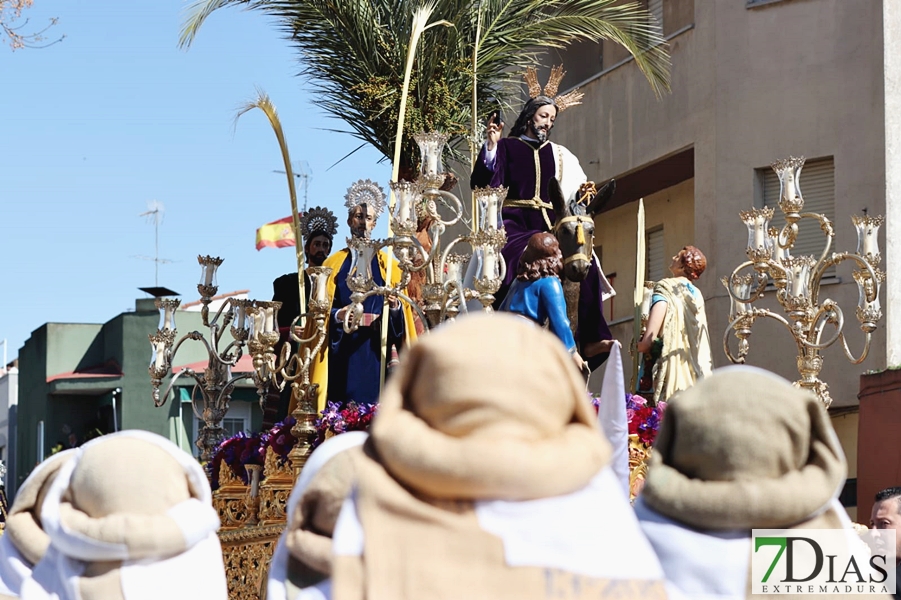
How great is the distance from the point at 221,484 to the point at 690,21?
12034mm

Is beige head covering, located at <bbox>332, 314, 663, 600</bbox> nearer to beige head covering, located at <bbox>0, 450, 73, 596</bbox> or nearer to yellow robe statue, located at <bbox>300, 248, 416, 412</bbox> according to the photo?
beige head covering, located at <bbox>0, 450, 73, 596</bbox>

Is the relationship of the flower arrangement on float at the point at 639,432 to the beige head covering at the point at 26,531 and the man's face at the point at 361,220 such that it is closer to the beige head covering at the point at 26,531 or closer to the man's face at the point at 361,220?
the man's face at the point at 361,220

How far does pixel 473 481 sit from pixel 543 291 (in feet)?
22.1

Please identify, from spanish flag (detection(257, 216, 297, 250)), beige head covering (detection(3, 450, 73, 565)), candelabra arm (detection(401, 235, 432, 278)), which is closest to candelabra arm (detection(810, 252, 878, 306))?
candelabra arm (detection(401, 235, 432, 278))

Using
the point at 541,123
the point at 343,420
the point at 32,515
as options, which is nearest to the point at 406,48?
the point at 541,123

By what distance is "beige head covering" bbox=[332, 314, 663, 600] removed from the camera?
2.95 m

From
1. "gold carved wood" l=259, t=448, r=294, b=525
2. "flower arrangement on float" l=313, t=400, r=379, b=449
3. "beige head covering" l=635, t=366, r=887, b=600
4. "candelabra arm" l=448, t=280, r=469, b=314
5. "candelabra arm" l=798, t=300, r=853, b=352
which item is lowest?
"gold carved wood" l=259, t=448, r=294, b=525

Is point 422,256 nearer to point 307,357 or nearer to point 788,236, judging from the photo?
point 307,357

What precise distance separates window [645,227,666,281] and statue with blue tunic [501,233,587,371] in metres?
11.9

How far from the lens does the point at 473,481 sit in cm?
294

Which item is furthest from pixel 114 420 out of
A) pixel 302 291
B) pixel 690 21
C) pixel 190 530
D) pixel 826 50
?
pixel 190 530

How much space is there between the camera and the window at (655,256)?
71.1ft

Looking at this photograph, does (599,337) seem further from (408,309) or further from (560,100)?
(560,100)

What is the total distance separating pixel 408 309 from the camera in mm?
11469
